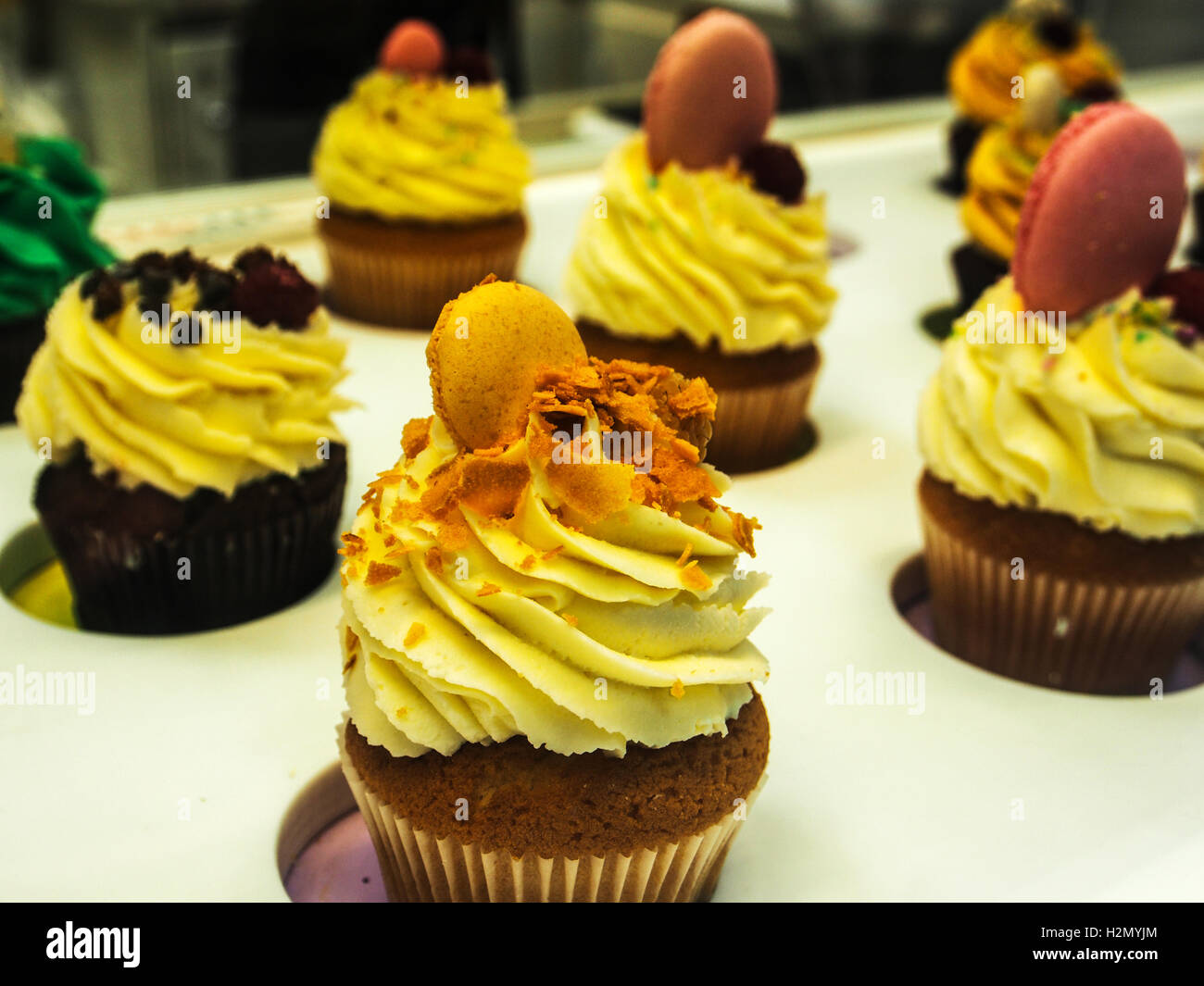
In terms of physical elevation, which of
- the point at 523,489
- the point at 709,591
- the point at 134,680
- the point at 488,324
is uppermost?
the point at 488,324

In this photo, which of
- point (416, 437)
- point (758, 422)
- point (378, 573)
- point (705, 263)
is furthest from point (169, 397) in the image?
point (758, 422)

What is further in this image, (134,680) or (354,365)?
(354,365)

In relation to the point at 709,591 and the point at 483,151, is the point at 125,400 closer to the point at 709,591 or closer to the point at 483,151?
the point at 709,591

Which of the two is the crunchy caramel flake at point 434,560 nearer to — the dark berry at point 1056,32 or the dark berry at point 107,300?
the dark berry at point 107,300

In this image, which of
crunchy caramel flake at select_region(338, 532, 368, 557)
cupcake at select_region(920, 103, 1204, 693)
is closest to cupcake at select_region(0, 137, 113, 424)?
crunchy caramel flake at select_region(338, 532, 368, 557)
